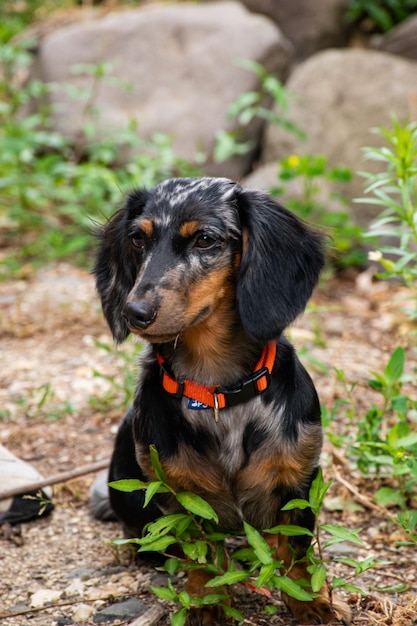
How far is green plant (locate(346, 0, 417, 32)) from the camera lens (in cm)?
793

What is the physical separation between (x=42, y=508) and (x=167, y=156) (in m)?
3.51

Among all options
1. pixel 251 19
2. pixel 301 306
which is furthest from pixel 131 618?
pixel 251 19

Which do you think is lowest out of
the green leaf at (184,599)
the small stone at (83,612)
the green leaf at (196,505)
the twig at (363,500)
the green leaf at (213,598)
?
the twig at (363,500)

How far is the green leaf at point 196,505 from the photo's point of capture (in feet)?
7.77

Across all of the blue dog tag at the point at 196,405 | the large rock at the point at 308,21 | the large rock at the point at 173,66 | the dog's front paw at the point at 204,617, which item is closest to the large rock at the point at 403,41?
the large rock at the point at 308,21

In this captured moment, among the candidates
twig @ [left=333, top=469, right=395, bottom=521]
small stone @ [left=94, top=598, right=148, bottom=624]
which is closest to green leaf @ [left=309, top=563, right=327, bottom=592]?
small stone @ [left=94, top=598, right=148, bottom=624]

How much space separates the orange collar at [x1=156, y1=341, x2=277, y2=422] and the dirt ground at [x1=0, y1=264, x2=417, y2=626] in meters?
0.65

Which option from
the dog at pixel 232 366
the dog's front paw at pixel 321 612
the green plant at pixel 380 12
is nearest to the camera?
the dog at pixel 232 366

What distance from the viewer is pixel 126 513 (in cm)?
299

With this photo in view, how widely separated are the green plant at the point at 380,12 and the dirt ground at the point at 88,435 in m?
3.16

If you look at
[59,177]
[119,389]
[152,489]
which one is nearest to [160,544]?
[152,489]

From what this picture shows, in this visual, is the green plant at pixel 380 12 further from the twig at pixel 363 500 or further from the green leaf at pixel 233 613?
the green leaf at pixel 233 613

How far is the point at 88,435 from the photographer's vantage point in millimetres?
4027

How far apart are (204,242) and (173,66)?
18.0ft
